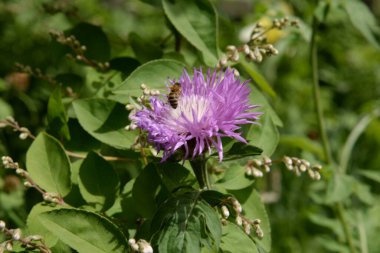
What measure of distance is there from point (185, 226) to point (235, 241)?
116 mm

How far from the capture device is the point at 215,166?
3.67 ft

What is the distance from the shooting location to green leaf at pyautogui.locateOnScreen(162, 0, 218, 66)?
45.0 inches

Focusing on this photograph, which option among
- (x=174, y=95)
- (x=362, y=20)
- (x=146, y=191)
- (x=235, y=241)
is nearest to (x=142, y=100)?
(x=174, y=95)

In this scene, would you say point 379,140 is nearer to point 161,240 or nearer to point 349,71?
point 349,71

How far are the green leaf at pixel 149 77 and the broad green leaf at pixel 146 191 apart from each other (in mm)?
142

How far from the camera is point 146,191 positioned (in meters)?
0.99

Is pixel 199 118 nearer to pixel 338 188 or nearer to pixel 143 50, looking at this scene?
pixel 143 50

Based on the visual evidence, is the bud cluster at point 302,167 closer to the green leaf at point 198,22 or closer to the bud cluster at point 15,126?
the green leaf at point 198,22

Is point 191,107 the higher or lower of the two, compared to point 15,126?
higher

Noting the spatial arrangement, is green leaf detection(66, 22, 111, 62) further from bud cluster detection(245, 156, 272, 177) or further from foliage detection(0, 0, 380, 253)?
bud cluster detection(245, 156, 272, 177)

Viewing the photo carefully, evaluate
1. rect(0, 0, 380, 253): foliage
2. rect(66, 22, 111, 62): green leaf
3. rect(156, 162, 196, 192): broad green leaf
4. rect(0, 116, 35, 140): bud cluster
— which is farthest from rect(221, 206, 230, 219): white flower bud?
rect(66, 22, 111, 62): green leaf

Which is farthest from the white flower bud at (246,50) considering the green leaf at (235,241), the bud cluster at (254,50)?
the green leaf at (235,241)

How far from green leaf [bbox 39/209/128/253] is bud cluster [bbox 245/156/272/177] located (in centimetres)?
27

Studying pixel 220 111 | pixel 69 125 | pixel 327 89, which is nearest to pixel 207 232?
pixel 220 111
